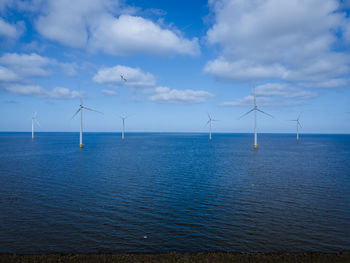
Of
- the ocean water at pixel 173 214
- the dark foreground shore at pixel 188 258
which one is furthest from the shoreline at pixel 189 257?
the ocean water at pixel 173 214

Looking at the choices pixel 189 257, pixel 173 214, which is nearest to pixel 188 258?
pixel 189 257

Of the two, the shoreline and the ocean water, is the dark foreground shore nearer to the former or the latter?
the shoreline

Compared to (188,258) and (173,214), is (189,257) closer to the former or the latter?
(188,258)

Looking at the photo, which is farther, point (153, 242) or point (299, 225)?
point (299, 225)

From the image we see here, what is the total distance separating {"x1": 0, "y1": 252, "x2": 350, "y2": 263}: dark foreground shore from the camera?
15250mm

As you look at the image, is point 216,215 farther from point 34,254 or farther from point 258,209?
point 34,254

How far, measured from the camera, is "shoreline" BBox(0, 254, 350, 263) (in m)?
15.3

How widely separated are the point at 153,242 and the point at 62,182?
89.7 feet

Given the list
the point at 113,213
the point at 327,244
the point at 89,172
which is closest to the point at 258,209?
the point at 327,244

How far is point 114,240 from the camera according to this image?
19.0m

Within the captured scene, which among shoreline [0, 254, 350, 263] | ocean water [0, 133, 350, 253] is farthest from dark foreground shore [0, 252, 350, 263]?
ocean water [0, 133, 350, 253]

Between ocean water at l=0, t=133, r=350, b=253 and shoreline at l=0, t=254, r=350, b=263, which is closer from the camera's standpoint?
shoreline at l=0, t=254, r=350, b=263

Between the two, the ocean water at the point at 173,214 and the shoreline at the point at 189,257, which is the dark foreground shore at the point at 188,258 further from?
the ocean water at the point at 173,214

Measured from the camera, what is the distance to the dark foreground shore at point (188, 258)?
15250mm
